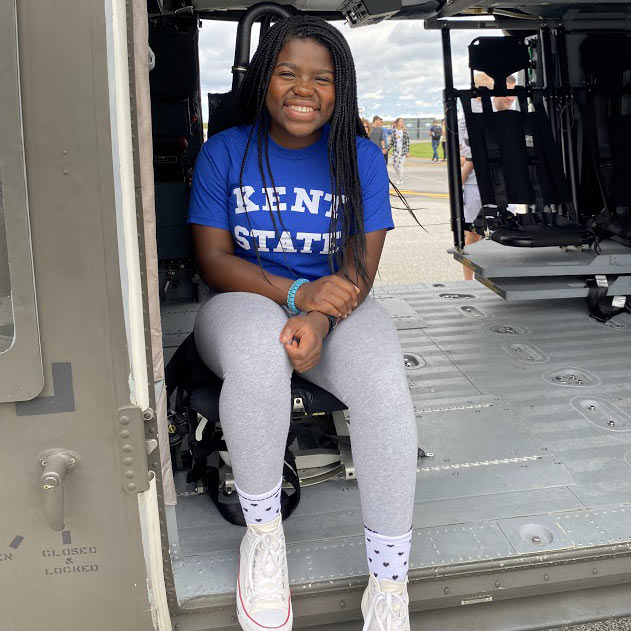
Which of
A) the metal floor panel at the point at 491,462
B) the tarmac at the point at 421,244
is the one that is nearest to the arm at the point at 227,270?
the metal floor panel at the point at 491,462

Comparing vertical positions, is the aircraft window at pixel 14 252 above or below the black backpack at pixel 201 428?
above

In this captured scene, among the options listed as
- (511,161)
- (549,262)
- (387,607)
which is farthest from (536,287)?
(387,607)

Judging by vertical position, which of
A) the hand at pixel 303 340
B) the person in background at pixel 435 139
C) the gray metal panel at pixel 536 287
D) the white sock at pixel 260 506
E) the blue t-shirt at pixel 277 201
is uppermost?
the person in background at pixel 435 139

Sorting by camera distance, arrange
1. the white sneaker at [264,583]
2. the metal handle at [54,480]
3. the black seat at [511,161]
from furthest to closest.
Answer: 1. the black seat at [511,161]
2. the white sneaker at [264,583]
3. the metal handle at [54,480]

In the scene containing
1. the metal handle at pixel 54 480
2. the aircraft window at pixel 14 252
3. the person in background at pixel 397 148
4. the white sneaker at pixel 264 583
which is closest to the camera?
the aircraft window at pixel 14 252

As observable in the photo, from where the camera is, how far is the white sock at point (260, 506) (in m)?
1.56

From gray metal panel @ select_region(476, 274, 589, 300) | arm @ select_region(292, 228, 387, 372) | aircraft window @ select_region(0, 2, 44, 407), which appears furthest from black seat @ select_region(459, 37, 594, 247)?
aircraft window @ select_region(0, 2, 44, 407)

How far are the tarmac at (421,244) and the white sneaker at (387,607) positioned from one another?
8.20 ft

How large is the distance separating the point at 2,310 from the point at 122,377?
0.78ft

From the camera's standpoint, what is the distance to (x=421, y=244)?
26.8ft

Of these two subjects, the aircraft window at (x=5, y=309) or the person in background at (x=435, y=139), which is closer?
the aircraft window at (x=5, y=309)

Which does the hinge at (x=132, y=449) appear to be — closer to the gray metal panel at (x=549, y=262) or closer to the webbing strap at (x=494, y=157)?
the gray metal panel at (x=549, y=262)

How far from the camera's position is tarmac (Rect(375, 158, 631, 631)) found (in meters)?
6.45

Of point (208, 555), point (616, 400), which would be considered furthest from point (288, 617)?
point (616, 400)
